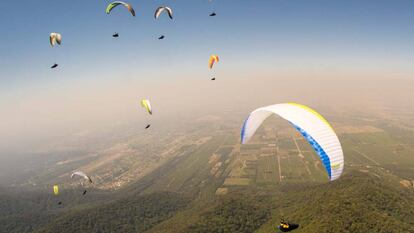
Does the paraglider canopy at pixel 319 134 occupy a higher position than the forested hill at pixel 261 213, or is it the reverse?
the paraglider canopy at pixel 319 134

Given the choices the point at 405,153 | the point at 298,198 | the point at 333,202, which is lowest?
the point at 405,153

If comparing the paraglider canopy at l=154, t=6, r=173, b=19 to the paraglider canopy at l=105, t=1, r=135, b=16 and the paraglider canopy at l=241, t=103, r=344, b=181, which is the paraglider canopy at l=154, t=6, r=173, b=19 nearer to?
the paraglider canopy at l=105, t=1, r=135, b=16

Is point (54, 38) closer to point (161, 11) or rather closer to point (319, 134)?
point (161, 11)

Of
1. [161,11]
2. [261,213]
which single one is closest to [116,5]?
[161,11]

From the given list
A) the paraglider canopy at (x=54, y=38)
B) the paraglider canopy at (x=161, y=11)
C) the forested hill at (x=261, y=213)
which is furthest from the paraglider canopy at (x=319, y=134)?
the forested hill at (x=261, y=213)

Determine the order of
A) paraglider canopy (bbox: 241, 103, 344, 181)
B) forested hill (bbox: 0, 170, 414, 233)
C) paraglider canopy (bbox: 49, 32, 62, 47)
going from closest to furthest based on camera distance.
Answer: paraglider canopy (bbox: 241, 103, 344, 181) < paraglider canopy (bbox: 49, 32, 62, 47) < forested hill (bbox: 0, 170, 414, 233)

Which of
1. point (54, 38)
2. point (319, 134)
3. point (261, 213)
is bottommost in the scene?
point (261, 213)

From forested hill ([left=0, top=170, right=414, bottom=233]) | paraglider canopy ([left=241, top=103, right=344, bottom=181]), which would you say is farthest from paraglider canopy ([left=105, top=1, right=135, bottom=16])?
forested hill ([left=0, top=170, right=414, bottom=233])

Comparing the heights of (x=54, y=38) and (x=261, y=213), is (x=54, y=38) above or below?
above

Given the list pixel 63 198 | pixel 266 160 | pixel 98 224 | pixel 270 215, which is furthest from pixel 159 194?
pixel 266 160

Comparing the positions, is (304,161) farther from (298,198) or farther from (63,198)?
(63,198)

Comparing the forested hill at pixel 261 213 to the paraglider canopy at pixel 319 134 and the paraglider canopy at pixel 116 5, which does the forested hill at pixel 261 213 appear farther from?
the paraglider canopy at pixel 116 5
